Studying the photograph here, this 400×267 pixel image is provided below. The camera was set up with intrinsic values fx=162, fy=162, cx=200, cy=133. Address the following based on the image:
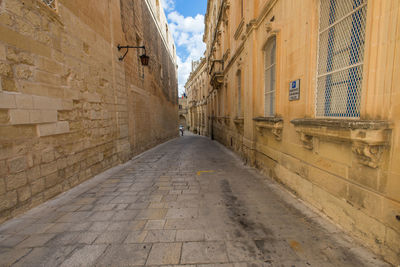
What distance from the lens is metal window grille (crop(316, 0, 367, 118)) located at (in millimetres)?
2395

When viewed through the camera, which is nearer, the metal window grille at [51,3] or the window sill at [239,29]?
the metal window grille at [51,3]

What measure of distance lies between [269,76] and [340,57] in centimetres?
269

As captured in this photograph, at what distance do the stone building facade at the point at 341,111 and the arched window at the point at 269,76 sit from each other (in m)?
0.09

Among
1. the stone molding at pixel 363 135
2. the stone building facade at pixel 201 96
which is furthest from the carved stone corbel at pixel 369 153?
the stone building facade at pixel 201 96

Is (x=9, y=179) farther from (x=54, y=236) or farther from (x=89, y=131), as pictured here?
(x=89, y=131)

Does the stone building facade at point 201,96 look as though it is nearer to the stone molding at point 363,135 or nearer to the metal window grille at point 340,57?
the metal window grille at point 340,57

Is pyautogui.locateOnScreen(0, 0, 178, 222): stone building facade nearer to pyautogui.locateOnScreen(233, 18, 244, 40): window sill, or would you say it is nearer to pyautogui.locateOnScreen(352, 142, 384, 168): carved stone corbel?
pyautogui.locateOnScreen(233, 18, 244, 40): window sill

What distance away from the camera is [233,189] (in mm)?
4195

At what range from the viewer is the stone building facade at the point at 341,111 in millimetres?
1941

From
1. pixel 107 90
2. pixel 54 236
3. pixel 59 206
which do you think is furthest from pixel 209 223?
pixel 107 90

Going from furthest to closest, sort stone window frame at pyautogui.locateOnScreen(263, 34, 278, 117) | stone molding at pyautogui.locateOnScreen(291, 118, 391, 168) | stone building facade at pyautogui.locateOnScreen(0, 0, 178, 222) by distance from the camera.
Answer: stone window frame at pyautogui.locateOnScreen(263, 34, 278, 117)
stone building facade at pyautogui.locateOnScreen(0, 0, 178, 222)
stone molding at pyautogui.locateOnScreen(291, 118, 391, 168)

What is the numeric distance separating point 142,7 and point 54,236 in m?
12.2

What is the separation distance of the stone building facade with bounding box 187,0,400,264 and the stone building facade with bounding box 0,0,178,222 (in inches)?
217

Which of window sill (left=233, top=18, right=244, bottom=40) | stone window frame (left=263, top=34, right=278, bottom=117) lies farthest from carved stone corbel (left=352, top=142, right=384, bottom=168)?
window sill (left=233, top=18, right=244, bottom=40)
